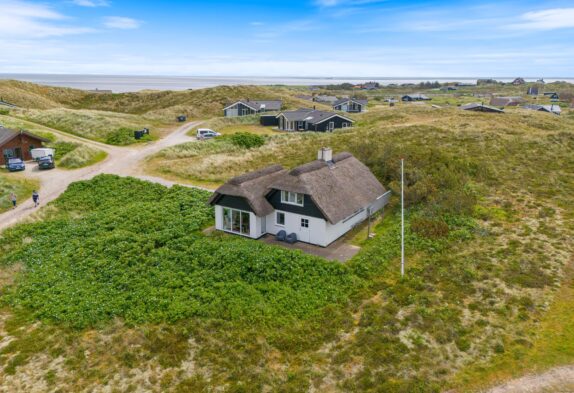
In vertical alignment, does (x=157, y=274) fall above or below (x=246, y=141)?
below

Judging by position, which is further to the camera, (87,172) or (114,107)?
(114,107)

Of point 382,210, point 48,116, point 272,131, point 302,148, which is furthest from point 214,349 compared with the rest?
point 48,116

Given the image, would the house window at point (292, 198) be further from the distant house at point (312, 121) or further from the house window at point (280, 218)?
the distant house at point (312, 121)

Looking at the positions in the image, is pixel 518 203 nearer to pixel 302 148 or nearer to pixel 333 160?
pixel 333 160

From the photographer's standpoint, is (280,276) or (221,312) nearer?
(221,312)

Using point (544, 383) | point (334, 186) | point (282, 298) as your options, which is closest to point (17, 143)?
point (334, 186)

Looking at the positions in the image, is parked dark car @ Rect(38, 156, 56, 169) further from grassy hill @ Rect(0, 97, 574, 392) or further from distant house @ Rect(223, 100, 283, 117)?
distant house @ Rect(223, 100, 283, 117)

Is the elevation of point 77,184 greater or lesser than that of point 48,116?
lesser

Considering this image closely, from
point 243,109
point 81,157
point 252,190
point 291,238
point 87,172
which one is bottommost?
point 291,238

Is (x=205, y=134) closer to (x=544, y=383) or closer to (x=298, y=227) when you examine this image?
(x=298, y=227)
